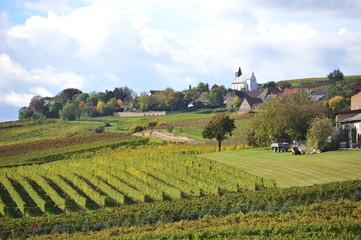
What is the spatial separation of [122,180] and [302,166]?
1484 cm

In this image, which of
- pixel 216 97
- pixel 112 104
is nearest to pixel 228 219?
pixel 216 97

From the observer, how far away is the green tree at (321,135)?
167 ft

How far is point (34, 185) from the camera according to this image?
46.4 metres

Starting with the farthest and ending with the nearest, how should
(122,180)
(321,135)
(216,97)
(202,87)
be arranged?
1. (202,87)
2. (216,97)
3. (321,135)
4. (122,180)

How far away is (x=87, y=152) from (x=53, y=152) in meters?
4.58

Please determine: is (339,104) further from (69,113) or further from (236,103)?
(69,113)

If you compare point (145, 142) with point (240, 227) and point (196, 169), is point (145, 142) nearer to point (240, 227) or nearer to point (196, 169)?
point (196, 169)

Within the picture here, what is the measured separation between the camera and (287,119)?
193ft

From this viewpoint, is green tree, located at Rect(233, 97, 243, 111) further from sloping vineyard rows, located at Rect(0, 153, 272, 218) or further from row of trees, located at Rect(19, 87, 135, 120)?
sloping vineyard rows, located at Rect(0, 153, 272, 218)

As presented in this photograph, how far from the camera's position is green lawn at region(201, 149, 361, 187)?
123ft

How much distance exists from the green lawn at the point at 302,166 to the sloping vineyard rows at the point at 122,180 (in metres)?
2.32

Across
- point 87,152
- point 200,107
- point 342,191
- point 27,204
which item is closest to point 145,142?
point 87,152

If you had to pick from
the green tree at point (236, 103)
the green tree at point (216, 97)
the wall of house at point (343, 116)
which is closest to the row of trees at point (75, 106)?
the green tree at point (216, 97)

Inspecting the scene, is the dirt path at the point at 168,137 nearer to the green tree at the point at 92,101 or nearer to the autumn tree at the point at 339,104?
the autumn tree at the point at 339,104
